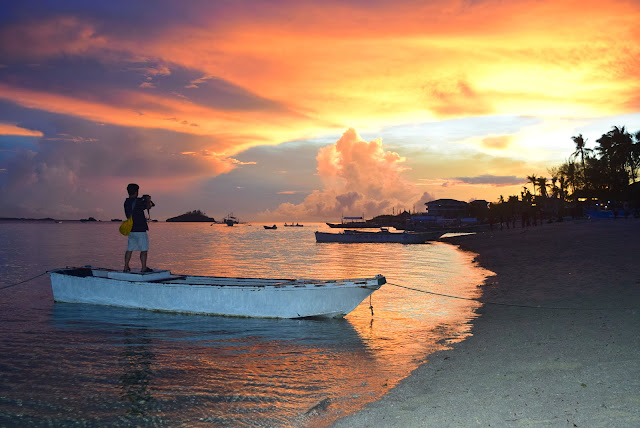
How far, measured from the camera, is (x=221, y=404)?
286 inches

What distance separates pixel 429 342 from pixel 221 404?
17.8 feet

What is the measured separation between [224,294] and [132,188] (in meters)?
4.57

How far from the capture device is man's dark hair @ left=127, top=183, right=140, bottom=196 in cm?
1436

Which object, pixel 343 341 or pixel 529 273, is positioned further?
pixel 529 273

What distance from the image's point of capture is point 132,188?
14.4 metres

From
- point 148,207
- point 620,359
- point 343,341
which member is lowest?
point 343,341

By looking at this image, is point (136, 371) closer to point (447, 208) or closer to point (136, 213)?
point (136, 213)

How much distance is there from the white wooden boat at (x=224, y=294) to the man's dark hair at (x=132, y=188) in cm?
288

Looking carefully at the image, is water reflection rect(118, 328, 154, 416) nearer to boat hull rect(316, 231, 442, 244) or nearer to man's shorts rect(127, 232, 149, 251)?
man's shorts rect(127, 232, 149, 251)

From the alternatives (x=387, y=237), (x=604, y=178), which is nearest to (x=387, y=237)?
(x=387, y=237)

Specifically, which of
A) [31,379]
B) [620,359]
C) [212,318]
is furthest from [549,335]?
[31,379]

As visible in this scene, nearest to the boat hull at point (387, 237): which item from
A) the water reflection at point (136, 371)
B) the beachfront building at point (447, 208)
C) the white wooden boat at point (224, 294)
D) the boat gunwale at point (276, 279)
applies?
the boat gunwale at point (276, 279)

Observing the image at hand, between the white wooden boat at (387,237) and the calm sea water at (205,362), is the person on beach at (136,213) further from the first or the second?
the white wooden boat at (387,237)

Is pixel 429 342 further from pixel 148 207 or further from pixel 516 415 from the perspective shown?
pixel 148 207
